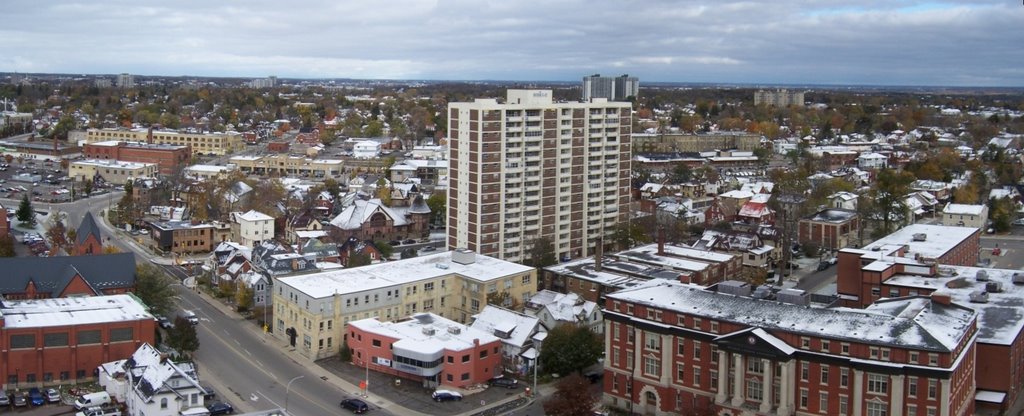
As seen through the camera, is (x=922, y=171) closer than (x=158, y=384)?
No

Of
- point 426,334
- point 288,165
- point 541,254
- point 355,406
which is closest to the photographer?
point 355,406

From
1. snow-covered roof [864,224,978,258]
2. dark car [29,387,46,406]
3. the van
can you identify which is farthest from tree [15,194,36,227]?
snow-covered roof [864,224,978,258]

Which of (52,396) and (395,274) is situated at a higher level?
(395,274)

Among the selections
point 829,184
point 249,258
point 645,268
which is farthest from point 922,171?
point 249,258

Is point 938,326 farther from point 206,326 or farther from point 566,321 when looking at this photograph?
point 206,326

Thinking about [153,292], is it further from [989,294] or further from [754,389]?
[989,294]

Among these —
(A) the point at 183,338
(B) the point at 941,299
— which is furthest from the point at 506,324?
(B) the point at 941,299
